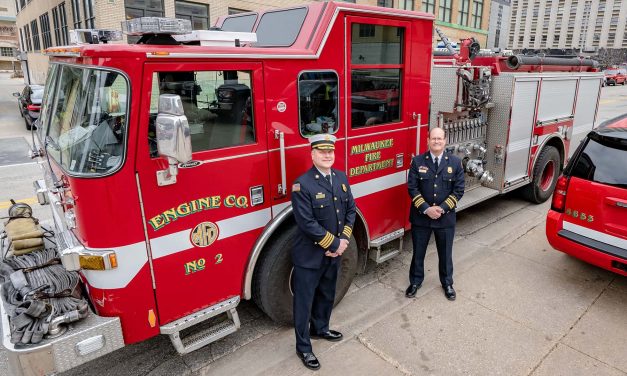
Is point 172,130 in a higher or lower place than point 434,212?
higher

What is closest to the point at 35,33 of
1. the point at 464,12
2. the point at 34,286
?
the point at 464,12

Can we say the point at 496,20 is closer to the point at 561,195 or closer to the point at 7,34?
the point at 561,195

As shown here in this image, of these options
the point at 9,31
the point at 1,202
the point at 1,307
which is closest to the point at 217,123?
the point at 1,307

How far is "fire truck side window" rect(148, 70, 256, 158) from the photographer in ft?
9.44

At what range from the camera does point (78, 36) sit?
3.22 m

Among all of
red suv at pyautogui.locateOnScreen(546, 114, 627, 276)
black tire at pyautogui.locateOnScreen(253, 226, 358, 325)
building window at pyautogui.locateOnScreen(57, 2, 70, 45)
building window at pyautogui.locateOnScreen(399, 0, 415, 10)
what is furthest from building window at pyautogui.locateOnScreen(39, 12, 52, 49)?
red suv at pyautogui.locateOnScreen(546, 114, 627, 276)

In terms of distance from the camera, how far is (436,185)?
4.16 metres

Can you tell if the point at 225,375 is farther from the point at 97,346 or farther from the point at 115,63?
the point at 115,63

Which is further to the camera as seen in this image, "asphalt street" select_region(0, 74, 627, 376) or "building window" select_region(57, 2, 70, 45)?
"building window" select_region(57, 2, 70, 45)

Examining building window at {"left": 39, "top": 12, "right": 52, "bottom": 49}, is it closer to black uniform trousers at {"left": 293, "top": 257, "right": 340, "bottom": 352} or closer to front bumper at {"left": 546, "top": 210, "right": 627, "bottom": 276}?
black uniform trousers at {"left": 293, "top": 257, "right": 340, "bottom": 352}

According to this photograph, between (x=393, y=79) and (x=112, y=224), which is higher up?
(x=393, y=79)

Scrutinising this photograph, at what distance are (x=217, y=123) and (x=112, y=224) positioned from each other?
0.97 m

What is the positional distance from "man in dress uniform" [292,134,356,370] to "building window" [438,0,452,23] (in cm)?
3357

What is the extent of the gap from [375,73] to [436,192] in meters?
1.24
